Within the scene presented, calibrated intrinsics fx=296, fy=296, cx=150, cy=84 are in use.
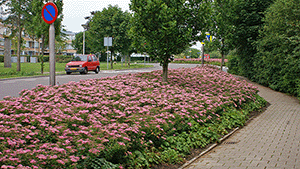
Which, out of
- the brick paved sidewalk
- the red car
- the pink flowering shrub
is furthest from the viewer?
the red car

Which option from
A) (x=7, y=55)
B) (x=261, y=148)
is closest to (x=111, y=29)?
(x=7, y=55)

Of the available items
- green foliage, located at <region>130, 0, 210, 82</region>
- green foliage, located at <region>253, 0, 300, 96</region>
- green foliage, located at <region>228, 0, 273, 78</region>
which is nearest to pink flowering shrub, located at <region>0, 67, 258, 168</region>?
green foliage, located at <region>130, 0, 210, 82</region>

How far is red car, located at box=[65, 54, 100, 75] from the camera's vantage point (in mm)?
23848

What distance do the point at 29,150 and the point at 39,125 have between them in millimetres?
934

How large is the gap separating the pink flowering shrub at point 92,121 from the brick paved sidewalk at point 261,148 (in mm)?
925

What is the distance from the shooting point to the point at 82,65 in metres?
24.1

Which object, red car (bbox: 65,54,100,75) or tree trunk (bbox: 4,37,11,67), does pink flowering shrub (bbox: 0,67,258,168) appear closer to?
red car (bbox: 65,54,100,75)

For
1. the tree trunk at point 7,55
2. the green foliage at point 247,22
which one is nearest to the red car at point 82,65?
the green foliage at point 247,22

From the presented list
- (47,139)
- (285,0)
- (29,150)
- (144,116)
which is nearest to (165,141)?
(144,116)

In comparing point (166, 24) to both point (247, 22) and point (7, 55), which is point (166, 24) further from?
point (7, 55)

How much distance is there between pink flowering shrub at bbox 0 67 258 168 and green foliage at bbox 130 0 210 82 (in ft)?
5.80

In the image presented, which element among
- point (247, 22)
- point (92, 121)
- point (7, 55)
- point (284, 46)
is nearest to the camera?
point (92, 121)

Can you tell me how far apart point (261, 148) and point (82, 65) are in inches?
771

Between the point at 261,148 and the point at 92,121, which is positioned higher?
the point at 92,121
